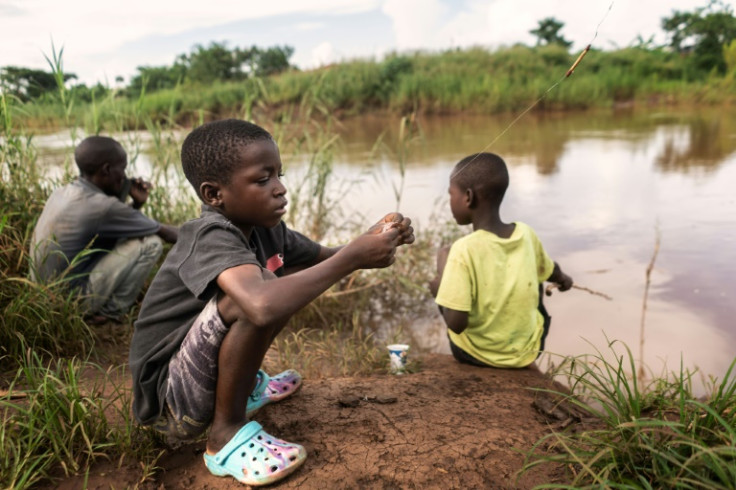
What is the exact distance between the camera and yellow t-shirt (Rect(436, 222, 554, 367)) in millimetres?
2195

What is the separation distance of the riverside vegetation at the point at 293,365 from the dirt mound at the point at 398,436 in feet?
0.32

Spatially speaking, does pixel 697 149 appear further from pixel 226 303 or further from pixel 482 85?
pixel 226 303

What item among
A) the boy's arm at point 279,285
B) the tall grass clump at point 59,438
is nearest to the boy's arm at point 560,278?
the boy's arm at point 279,285

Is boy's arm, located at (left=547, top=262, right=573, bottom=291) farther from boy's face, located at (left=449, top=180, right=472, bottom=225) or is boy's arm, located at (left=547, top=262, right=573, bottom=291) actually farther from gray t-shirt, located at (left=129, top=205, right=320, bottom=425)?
gray t-shirt, located at (left=129, top=205, right=320, bottom=425)

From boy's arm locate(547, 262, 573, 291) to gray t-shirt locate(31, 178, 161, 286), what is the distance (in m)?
2.16

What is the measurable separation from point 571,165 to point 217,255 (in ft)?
17.2

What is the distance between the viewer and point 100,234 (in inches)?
113

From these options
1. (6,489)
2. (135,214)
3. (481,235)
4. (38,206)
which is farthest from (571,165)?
(6,489)

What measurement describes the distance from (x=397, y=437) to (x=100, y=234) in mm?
2066

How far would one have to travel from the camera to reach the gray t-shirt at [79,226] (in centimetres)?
265

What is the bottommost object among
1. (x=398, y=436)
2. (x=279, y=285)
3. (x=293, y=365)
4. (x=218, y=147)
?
(x=293, y=365)

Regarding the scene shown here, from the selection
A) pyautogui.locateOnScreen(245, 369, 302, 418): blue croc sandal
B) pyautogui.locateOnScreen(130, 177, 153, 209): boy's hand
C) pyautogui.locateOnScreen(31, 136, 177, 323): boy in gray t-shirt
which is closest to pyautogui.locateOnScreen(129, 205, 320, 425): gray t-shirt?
pyautogui.locateOnScreen(245, 369, 302, 418): blue croc sandal

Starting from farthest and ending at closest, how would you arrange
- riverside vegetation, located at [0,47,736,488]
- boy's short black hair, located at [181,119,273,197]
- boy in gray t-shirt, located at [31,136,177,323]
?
boy in gray t-shirt, located at [31,136,177,323] → boy's short black hair, located at [181,119,273,197] → riverside vegetation, located at [0,47,736,488]

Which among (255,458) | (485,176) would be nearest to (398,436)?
(255,458)
